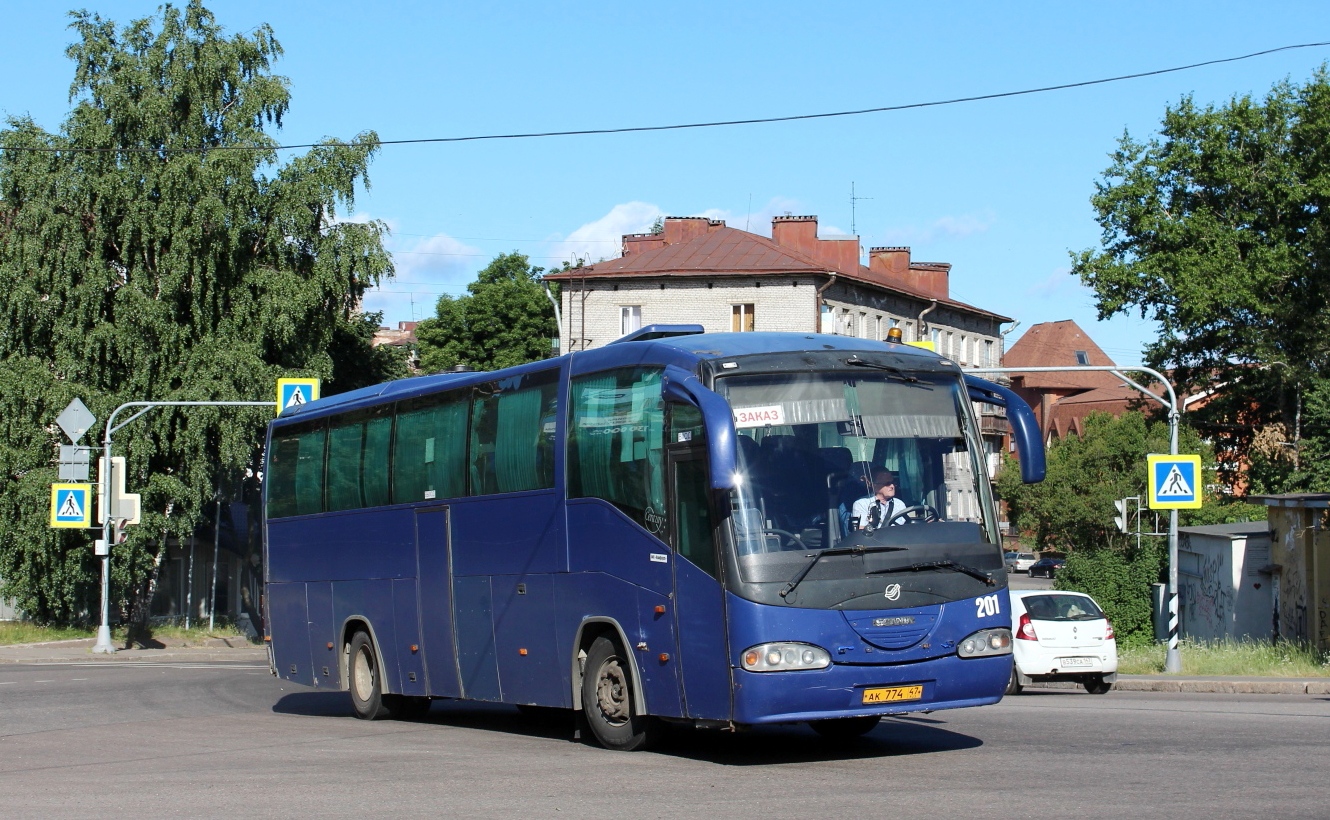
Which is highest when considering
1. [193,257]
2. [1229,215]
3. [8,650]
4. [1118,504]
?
[1229,215]

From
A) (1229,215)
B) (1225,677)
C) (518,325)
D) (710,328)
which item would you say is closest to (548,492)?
(1225,677)

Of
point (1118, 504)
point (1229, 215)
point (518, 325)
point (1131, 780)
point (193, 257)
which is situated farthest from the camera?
point (518, 325)

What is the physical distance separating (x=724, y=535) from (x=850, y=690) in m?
1.37

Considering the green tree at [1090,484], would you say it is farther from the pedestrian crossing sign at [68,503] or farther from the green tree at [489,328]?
the pedestrian crossing sign at [68,503]

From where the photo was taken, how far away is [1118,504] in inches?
1389

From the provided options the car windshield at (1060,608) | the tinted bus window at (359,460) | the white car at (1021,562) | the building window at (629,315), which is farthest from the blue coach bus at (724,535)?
the white car at (1021,562)

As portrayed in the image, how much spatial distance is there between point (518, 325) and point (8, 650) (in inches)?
1841

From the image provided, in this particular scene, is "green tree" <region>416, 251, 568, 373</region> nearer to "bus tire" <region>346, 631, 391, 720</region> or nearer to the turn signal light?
the turn signal light

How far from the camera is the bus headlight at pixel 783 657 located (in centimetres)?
1033

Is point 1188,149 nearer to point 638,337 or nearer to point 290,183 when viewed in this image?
point 290,183

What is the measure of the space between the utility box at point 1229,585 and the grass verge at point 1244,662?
247 inches

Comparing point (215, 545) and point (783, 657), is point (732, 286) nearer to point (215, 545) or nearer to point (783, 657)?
point (215, 545)

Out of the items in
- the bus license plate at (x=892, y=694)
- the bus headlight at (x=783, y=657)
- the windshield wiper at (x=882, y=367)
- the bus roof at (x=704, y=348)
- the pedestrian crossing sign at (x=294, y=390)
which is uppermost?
the pedestrian crossing sign at (x=294, y=390)

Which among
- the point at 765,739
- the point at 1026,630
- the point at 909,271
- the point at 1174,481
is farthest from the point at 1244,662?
the point at 909,271
